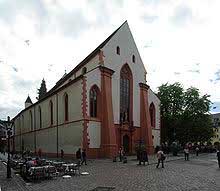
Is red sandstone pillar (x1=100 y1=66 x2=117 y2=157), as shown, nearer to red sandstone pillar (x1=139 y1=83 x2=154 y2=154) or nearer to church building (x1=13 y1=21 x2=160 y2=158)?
church building (x1=13 y1=21 x2=160 y2=158)

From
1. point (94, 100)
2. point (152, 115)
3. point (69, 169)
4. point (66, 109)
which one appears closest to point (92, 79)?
point (94, 100)

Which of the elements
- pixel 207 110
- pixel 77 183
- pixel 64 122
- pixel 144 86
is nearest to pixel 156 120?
pixel 144 86

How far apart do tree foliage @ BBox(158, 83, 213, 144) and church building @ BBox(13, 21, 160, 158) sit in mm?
7757

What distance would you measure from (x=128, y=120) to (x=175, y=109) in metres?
18.3

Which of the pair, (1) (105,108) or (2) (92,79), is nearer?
(2) (92,79)

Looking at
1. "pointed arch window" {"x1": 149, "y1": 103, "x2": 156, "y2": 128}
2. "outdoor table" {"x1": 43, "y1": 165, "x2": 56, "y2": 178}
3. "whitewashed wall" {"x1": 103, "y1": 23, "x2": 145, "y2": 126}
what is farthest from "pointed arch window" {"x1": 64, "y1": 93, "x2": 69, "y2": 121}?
"outdoor table" {"x1": 43, "y1": 165, "x2": 56, "y2": 178}

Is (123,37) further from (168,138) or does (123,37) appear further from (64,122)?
(168,138)

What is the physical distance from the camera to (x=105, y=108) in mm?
43375

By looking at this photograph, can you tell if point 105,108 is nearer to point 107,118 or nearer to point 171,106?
point 107,118

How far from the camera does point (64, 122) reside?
46.1 metres

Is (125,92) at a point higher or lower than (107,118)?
higher

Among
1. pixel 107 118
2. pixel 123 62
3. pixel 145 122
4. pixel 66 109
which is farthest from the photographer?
pixel 145 122

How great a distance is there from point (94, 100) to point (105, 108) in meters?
1.69

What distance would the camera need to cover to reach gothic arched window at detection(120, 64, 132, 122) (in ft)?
158
